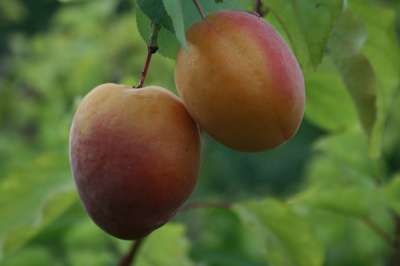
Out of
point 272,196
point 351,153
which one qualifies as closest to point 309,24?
point 351,153

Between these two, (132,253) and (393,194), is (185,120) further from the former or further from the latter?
(393,194)

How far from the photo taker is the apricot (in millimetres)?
856

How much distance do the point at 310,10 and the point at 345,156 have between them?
1044 mm

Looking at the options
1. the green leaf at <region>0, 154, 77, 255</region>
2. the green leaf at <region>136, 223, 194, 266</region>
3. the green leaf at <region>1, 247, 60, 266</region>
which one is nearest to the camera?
the green leaf at <region>0, 154, 77, 255</region>

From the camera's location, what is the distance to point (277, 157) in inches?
321

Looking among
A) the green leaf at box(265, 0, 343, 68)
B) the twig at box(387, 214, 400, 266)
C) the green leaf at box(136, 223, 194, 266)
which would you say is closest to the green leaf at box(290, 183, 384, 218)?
the twig at box(387, 214, 400, 266)

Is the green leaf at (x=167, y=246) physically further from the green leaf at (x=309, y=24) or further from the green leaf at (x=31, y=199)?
the green leaf at (x=309, y=24)

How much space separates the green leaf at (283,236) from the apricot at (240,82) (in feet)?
1.77

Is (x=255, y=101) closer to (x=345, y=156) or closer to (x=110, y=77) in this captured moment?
(x=345, y=156)

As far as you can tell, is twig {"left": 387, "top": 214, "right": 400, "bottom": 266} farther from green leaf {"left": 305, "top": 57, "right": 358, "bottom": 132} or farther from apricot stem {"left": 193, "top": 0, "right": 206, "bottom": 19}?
Result: apricot stem {"left": 193, "top": 0, "right": 206, "bottom": 19}

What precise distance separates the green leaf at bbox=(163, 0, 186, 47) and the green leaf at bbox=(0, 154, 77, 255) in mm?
680

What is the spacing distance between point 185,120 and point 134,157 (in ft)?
0.23

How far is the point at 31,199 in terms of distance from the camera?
60.4 inches

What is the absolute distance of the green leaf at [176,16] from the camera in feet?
2.79
